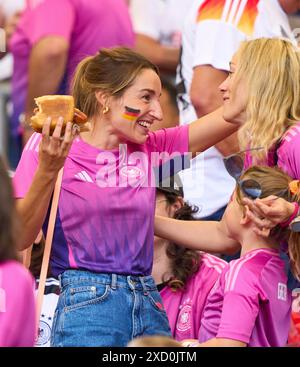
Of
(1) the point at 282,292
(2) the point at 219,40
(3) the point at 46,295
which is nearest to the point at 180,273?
(3) the point at 46,295

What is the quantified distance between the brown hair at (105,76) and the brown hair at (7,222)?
4.19 ft

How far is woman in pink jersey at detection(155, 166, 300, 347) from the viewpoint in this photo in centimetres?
441

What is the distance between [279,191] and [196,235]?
20.5 inches

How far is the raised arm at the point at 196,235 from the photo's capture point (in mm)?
4887

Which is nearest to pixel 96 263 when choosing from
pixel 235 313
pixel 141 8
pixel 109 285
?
pixel 109 285

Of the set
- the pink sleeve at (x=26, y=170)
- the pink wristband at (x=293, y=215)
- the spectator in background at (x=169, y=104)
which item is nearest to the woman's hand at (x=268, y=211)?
the pink wristband at (x=293, y=215)

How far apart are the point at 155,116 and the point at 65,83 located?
5.77 ft

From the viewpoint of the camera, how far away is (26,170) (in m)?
4.44

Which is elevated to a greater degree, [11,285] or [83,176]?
[83,176]

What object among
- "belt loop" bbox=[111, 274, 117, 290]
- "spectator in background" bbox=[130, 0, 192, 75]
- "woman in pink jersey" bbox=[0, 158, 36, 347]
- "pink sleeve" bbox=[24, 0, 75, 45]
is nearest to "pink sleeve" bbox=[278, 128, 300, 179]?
"belt loop" bbox=[111, 274, 117, 290]

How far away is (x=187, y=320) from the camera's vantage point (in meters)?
4.94

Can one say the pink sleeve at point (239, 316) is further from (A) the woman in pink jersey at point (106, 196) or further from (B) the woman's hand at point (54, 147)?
(B) the woman's hand at point (54, 147)

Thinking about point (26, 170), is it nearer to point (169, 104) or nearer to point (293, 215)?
point (293, 215)

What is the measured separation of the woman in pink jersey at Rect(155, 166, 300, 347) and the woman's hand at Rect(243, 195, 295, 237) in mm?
47
